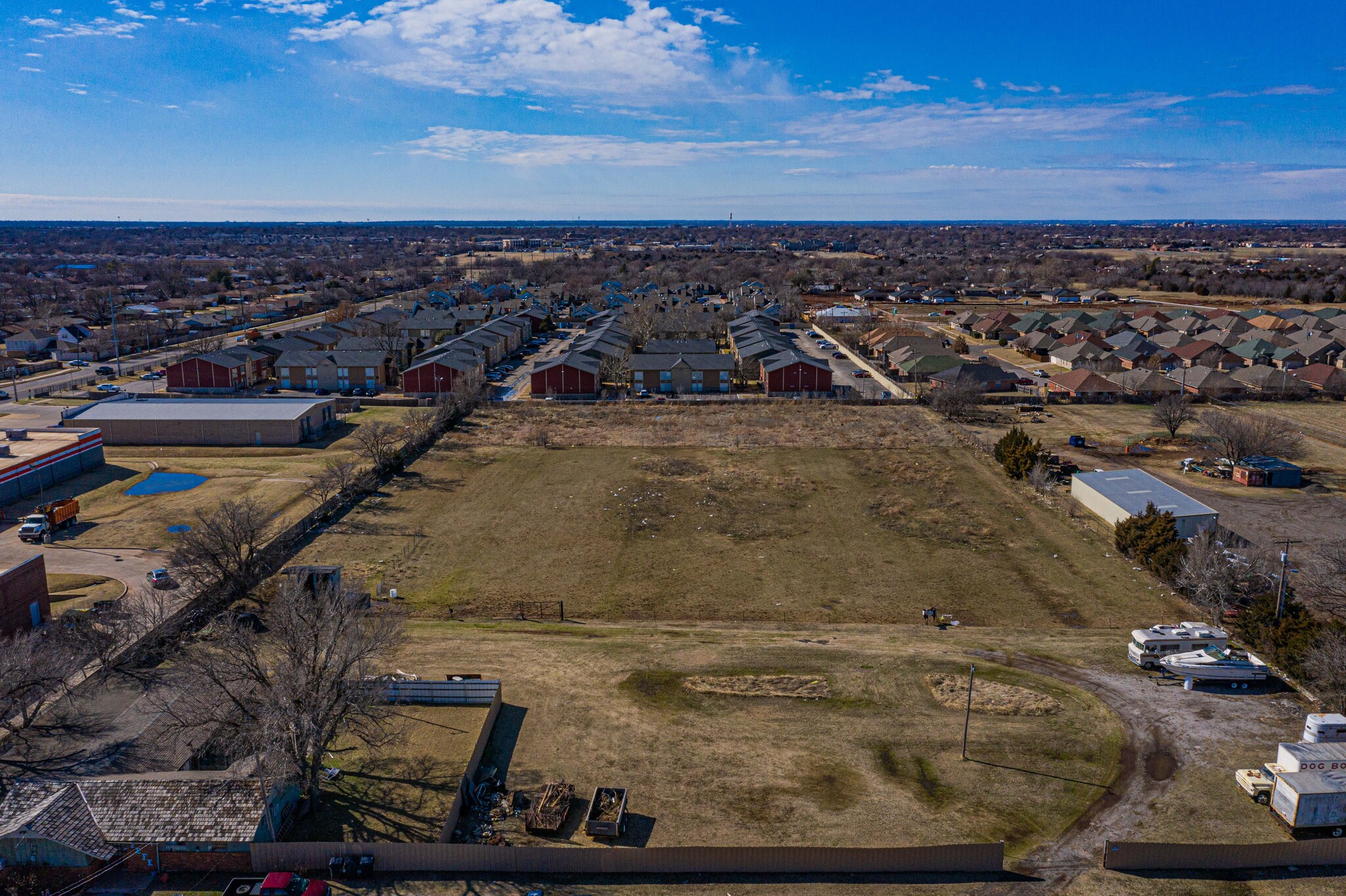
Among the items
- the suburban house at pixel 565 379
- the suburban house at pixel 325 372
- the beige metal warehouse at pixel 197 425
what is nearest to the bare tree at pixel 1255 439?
the suburban house at pixel 565 379

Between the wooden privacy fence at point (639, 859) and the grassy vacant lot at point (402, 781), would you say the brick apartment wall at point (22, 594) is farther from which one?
the wooden privacy fence at point (639, 859)

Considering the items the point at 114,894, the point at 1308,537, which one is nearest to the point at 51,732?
the point at 114,894

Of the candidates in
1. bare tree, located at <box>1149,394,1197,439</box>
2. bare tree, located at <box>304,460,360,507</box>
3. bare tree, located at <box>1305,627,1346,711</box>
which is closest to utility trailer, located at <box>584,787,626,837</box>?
bare tree, located at <box>1305,627,1346,711</box>

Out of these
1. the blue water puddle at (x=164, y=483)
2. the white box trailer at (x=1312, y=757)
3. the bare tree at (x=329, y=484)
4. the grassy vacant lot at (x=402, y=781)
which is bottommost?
the grassy vacant lot at (x=402, y=781)

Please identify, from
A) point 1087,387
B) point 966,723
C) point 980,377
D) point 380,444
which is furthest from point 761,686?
point 1087,387

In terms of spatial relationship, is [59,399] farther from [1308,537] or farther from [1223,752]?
[1308,537]

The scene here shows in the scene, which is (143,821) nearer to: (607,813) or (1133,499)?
(607,813)
